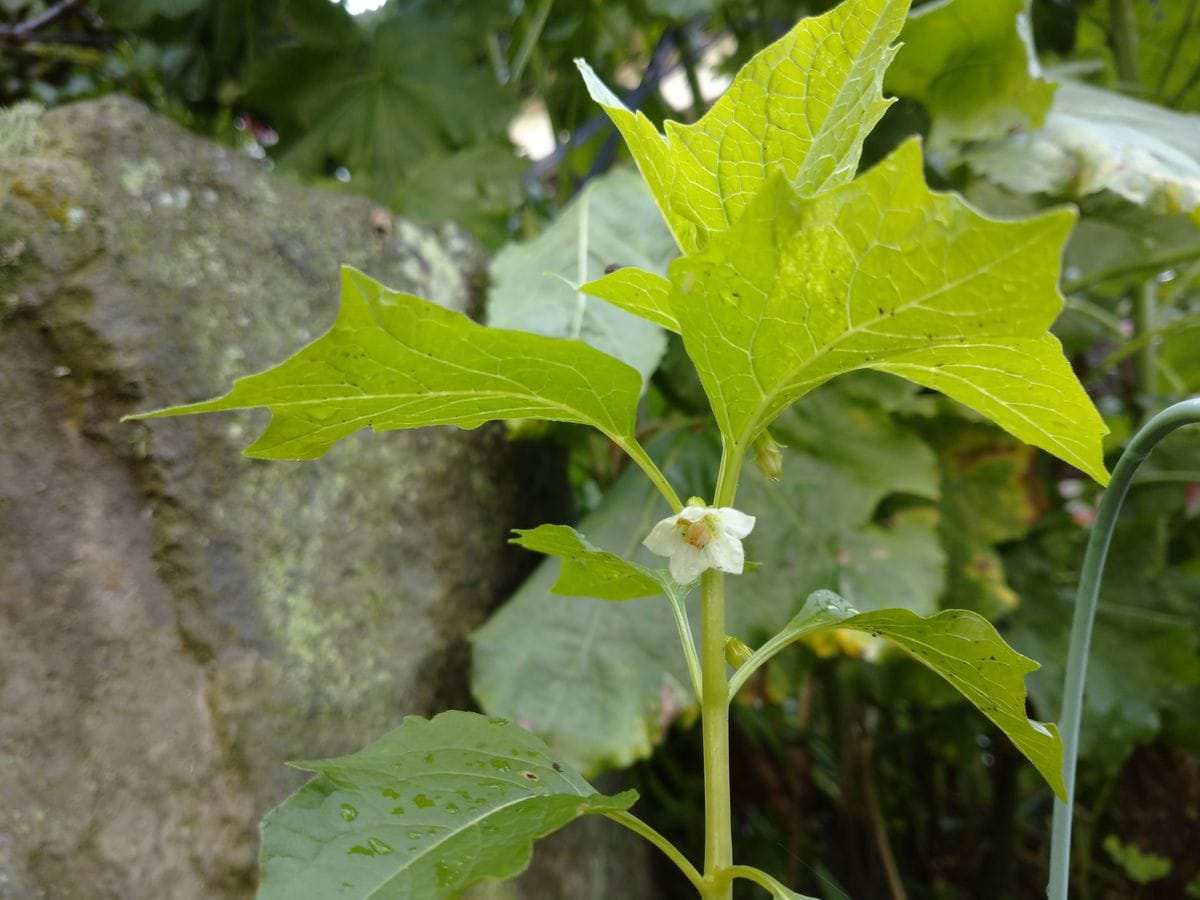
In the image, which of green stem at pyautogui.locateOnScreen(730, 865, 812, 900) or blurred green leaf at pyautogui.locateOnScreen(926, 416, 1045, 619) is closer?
green stem at pyautogui.locateOnScreen(730, 865, 812, 900)

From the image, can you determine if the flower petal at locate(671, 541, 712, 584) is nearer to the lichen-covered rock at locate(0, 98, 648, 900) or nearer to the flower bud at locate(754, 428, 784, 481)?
the flower bud at locate(754, 428, 784, 481)

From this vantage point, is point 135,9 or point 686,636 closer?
point 686,636

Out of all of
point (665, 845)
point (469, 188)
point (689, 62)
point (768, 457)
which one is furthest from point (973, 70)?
point (665, 845)

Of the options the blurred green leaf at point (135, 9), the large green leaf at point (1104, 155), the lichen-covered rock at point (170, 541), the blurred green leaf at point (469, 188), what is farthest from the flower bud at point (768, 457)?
the blurred green leaf at point (135, 9)

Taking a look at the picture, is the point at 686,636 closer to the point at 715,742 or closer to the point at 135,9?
the point at 715,742

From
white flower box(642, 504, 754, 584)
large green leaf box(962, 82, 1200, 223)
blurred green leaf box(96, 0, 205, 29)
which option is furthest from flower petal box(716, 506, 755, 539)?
blurred green leaf box(96, 0, 205, 29)

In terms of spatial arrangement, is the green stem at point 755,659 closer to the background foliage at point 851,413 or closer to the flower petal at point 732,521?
the flower petal at point 732,521
